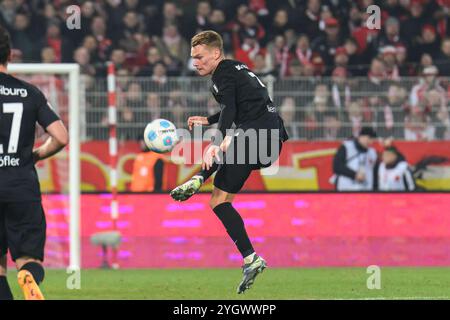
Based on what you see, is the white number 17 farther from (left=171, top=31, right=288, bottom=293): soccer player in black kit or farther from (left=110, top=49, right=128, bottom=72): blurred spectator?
(left=110, top=49, right=128, bottom=72): blurred spectator

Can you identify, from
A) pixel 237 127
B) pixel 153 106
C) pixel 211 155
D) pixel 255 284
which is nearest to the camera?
pixel 211 155

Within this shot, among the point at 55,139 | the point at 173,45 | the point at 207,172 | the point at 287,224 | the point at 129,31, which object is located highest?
the point at 129,31

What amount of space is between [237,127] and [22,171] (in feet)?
9.09

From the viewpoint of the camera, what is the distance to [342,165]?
16281mm

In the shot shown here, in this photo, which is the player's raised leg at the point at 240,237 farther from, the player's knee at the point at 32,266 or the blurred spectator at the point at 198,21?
the blurred spectator at the point at 198,21

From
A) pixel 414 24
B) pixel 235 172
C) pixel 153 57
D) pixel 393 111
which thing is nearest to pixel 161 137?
pixel 235 172

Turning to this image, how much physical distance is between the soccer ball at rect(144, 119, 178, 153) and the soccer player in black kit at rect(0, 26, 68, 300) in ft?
9.38

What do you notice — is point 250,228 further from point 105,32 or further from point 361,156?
point 105,32

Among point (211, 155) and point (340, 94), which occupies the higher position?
point (340, 94)

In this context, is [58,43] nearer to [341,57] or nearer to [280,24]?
[280,24]

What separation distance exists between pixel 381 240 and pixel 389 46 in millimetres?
3835

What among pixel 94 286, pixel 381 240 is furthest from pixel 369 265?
pixel 94 286

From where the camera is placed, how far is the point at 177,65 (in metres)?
18.1

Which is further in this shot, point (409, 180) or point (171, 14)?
point (171, 14)
